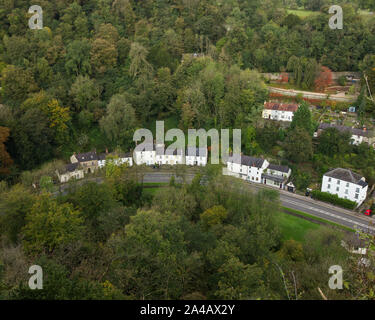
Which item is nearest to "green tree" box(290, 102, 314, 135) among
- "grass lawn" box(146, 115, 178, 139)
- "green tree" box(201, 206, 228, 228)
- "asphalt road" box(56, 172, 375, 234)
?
"asphalt road" box(56, 172, 375, 234)

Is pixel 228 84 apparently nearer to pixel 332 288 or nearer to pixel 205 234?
pixel 205 234

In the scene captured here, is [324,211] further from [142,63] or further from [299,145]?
[142,63]

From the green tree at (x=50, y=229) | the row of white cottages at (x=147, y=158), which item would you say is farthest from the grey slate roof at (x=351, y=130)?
the green tree at (x=50, y=229)

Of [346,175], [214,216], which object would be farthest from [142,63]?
[346,175]

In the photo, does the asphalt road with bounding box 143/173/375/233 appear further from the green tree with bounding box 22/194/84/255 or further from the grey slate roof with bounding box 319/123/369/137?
the green tree with bounding box 22/194/84/255

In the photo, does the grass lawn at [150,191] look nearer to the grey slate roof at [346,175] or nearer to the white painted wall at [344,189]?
the white painted wall at [344,189]
